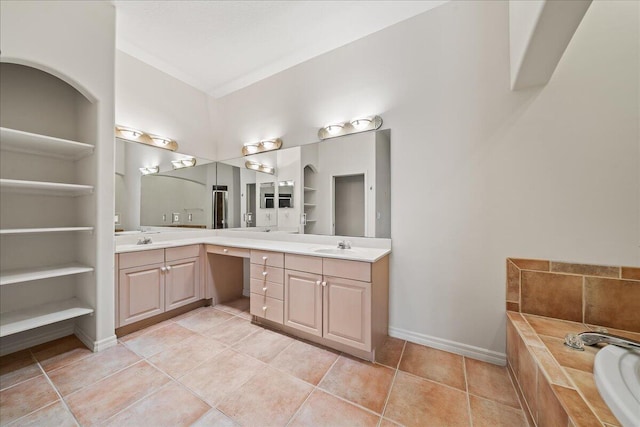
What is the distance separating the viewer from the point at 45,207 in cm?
199

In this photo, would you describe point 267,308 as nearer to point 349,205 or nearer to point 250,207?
point 349,205

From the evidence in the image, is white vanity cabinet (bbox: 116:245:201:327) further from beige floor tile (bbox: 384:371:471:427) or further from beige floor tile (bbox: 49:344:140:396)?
beige floor tile (bbox: 384:371:471:427)

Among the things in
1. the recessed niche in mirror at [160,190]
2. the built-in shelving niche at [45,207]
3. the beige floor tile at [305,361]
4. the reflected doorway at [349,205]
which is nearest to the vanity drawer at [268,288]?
the beige floor tile at [305,361]

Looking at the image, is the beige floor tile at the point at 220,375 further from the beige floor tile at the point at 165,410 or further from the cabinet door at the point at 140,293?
the cabinet door at the point at 140,293

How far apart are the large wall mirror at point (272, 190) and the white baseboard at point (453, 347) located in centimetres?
89

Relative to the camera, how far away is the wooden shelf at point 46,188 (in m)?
1.67

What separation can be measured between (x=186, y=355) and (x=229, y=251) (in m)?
0.99

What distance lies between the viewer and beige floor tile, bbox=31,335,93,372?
1.74m

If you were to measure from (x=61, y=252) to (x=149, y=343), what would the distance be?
3.72 feet

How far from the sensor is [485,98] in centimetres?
177

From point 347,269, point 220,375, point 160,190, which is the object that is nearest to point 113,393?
point 220,375

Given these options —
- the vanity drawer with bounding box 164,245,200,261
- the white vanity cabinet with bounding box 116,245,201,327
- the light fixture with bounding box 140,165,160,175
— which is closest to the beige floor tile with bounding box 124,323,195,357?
the white vanity cabinet with bounding box 116,245,201,327

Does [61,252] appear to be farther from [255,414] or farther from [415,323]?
[415,323]

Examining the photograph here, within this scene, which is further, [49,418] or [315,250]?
[315,250]
